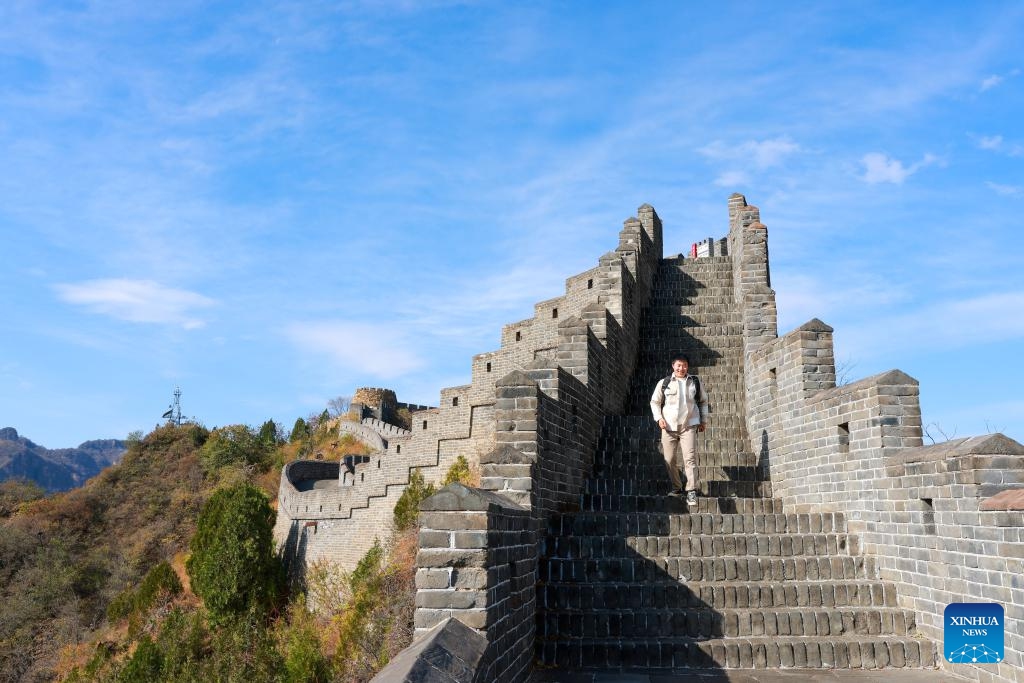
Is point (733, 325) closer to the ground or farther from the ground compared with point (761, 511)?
farther from the ground

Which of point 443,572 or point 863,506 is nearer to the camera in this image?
point 443,572

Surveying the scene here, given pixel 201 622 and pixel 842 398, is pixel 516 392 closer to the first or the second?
pixel 842 398

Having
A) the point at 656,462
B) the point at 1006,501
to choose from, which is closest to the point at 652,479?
the point at 656,462

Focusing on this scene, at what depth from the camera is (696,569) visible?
6.69 m

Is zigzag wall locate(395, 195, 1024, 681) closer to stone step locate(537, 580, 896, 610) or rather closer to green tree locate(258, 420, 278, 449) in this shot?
stone step locate(537, 580, 896, 610)

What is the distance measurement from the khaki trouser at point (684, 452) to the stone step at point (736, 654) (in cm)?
215

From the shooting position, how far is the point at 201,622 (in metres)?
24.0

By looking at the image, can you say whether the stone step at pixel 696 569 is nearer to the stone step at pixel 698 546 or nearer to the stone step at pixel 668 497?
the stone step at pixel 698 546

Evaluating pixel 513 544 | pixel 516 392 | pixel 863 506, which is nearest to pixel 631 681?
pixel 513 544

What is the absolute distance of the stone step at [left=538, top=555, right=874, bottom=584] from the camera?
6648 mm

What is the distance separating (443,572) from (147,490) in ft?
151

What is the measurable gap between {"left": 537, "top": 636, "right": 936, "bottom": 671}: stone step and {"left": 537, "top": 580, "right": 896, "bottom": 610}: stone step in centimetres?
47

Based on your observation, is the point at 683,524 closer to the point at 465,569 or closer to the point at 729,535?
the point at 729,535

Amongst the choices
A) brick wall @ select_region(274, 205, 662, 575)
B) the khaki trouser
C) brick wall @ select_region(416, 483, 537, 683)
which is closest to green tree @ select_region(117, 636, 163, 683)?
brick wall @ select_region(274, 205, 662, 575)
